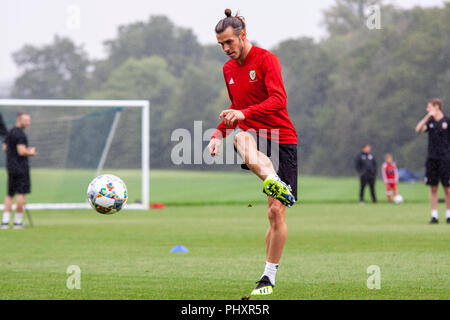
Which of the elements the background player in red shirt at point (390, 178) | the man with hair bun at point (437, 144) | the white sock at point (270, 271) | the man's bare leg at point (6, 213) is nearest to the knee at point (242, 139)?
the white sock at point (270, 271)

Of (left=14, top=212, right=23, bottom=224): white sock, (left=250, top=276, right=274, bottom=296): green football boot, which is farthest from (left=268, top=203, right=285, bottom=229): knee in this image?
(left=14, top=212, right=23, bottom=224): white sock

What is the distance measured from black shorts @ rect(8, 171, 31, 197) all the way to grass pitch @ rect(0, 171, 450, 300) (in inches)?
32.6

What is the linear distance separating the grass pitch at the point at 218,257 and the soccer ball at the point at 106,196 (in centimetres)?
77

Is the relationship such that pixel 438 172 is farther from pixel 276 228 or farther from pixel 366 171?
pixel 366 171

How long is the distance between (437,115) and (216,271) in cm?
769

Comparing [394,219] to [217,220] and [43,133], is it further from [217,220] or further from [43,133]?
[43,133]

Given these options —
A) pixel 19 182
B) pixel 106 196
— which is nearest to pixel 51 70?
pixel 19 182

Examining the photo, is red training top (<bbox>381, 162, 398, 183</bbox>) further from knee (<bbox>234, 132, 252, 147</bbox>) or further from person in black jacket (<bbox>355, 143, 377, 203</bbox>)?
knee (<bbox>234, 132, 252, 147</bbox>)

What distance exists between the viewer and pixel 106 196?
809 centimetres

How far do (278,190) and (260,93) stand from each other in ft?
3.39

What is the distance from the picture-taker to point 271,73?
6902 millimetres

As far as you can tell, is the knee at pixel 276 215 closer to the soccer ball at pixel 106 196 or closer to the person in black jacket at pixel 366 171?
the soccer ball at pixel 106 196

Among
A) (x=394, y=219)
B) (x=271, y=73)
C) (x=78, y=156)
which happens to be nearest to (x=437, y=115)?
(x=394, y=219)

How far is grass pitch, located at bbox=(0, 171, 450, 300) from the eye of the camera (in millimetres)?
7227
